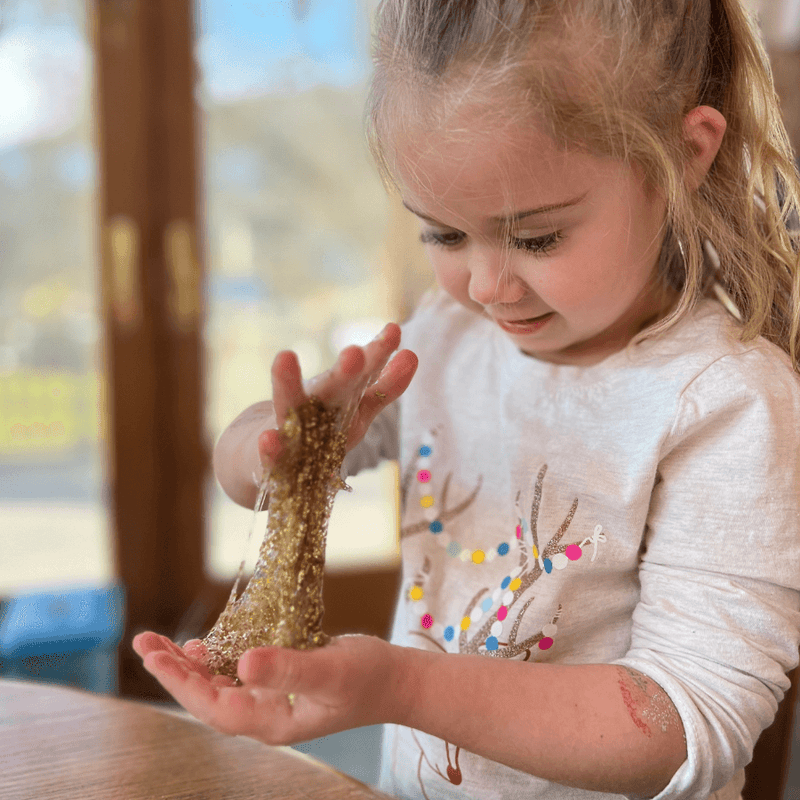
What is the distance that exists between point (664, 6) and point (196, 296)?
1.87 metres

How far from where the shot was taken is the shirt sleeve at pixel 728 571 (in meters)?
0.65

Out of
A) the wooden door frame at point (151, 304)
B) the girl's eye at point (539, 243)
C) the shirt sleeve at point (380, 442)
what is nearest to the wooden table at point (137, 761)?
the shirt sleeve at point (380, 442)

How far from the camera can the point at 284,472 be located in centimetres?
59

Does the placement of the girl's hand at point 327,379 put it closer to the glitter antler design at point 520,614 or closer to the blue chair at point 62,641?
the glitter antler design at point 520,614

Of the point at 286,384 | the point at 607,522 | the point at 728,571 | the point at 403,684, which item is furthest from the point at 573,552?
the point at 286,384

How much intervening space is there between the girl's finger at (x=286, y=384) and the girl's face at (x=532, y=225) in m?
0.20

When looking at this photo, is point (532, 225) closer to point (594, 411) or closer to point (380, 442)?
point (594, 411)

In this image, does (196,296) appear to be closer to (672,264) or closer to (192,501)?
(192,501)

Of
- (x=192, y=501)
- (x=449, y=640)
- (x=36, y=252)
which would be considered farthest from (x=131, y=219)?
(x=449, y=640)

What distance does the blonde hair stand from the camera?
629mm

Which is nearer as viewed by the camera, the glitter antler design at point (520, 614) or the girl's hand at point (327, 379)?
the girl's hand at point (327, 379)

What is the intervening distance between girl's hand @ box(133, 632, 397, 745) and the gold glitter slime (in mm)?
32

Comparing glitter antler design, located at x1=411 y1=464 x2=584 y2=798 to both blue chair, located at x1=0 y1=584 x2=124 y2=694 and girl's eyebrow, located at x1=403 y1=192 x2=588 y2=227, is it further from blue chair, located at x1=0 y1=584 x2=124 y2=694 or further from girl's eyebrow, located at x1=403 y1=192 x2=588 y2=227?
blue chair, located at x1=0 y1=584 x2=124 y2=694

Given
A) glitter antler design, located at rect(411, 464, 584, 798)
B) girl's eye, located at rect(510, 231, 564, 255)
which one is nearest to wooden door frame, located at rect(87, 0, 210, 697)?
glitter antler design, located at rect(411, 464, 584, 798)
